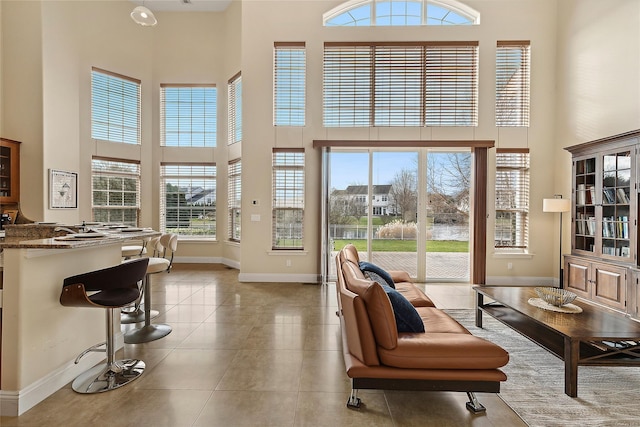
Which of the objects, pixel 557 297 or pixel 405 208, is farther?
pixel 405 208

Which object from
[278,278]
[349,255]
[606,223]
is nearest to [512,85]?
[606,223]

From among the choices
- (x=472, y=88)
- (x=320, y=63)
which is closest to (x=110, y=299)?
(x=320, y=63)

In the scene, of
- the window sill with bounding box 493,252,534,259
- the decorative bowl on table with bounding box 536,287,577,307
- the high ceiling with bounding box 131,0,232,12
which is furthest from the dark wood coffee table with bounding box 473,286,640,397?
the high ceiling with bounding box 131,0,232,12

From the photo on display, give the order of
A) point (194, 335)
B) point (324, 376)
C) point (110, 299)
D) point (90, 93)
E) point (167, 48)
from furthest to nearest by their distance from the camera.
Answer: point (167, 48) → point (90, 93) → point (194, 335) → point (324, 376) → point (110, 299)

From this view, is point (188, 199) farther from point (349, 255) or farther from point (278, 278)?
point (349, 255)

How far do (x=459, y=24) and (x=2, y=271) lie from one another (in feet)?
24.2

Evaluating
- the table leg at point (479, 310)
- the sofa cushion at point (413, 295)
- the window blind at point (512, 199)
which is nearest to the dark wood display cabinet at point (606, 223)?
the window blind at point (512, 199)

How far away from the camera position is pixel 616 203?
4.36 meters

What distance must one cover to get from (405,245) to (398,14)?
4465 mm

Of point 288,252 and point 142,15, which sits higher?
point 142,15

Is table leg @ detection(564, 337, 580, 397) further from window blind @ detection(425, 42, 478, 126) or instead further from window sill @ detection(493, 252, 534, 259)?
window blind @ detection(425, 42, 478, 126)

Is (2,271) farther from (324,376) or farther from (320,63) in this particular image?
(320,63)

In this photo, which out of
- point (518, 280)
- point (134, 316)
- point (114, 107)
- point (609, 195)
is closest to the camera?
point (134, 316)

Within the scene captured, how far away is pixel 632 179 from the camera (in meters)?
4.09
